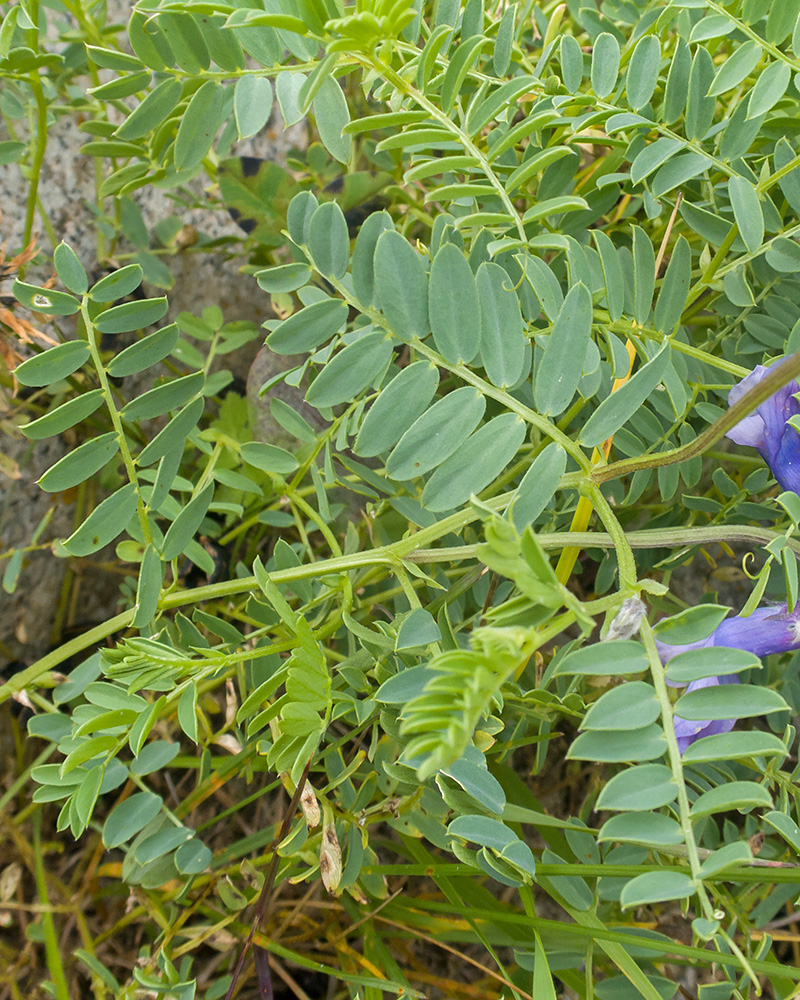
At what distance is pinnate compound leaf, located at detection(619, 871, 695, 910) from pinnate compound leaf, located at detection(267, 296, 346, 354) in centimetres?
44

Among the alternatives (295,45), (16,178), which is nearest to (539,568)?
(295,45)

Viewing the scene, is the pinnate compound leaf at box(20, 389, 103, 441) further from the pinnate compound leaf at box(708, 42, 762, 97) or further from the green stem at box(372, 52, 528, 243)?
the pinnate compound leaf at box(708, 42, 762, 97)

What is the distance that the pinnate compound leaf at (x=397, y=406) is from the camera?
0.58 meters

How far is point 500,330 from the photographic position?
585 mm

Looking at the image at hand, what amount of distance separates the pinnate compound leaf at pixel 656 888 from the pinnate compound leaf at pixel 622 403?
0.28 m

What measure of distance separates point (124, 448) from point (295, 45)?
349 millimetres

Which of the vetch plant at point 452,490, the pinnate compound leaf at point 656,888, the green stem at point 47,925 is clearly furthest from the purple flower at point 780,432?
the green stem at point 47,925

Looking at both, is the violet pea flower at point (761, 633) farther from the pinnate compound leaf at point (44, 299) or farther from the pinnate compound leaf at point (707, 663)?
the pinnate compound leaf at point (44, 299)

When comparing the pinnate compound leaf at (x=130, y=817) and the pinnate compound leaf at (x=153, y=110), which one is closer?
the pinnate compound leaf at (x=153, y=110)

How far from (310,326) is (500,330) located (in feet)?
0.50

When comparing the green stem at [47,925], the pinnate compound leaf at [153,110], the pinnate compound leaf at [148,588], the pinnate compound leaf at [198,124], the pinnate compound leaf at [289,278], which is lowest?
the green stem at [47,925]

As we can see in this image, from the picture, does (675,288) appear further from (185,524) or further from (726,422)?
(185,524)

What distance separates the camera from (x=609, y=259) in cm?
68

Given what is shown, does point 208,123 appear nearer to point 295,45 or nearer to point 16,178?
point 295,45
